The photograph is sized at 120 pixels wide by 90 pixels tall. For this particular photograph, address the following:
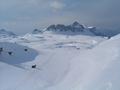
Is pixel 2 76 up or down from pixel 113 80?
down

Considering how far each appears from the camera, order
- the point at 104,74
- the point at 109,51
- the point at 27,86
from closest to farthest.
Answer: the point at 104,74, the point at 109,51, the point at 27,86

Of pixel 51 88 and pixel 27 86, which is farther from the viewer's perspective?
pixel 27 86

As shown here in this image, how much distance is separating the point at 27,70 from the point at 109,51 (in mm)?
13115

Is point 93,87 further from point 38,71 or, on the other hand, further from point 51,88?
point 38,71

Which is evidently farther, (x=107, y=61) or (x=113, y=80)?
(x=107, y=61)

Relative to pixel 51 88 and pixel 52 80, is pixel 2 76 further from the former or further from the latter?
pixel 51 88

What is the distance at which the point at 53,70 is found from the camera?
30.1m

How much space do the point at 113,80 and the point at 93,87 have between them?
5.00 feet

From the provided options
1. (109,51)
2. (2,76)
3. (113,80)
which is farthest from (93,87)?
(2,76)

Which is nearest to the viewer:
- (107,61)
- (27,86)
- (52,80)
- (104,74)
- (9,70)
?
(104,74)

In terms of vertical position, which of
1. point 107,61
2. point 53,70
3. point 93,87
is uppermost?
point 107,61

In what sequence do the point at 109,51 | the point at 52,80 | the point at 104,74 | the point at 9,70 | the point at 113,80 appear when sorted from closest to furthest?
the point at 113,80
the point at 104,74
the point at 109,51
the point at 52,80
the point at 9,70

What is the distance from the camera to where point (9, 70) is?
28.8 m

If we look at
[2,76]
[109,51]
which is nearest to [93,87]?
[109,51]
